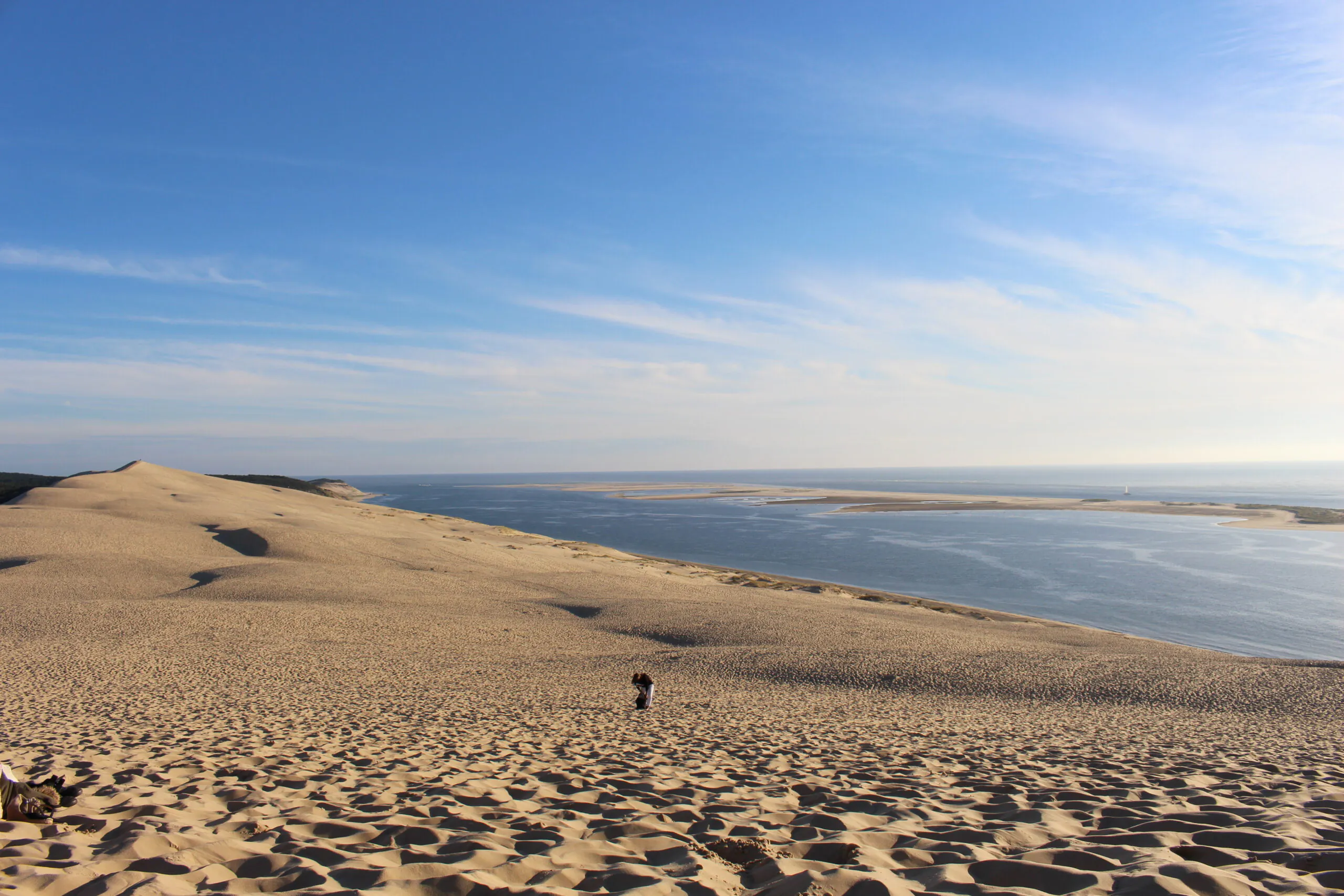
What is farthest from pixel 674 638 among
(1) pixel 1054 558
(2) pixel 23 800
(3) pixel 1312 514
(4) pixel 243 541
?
(3) pixel 1312 514

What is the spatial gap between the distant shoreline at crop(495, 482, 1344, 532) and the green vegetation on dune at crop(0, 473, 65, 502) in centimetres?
7974

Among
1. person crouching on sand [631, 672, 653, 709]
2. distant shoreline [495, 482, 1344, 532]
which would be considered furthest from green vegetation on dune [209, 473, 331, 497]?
person crouching on sand [631, 672, 653, 709]

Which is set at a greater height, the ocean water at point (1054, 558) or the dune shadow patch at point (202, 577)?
the dune shadow patch at point (202, 577)

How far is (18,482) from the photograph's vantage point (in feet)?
267

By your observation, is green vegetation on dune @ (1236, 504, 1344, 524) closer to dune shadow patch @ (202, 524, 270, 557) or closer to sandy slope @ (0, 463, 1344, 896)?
sandy slope @ (0, 463, 1344, 896)

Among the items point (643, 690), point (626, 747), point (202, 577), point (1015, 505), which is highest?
point (626, 747)

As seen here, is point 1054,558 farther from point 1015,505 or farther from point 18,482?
point 18,482

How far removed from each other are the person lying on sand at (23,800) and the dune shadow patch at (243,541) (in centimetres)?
2932

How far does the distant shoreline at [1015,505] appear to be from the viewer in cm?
7444

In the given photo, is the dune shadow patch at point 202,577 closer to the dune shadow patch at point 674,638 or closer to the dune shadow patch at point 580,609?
the dune shadow patch at point 580,609

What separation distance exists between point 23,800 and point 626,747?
5886mm

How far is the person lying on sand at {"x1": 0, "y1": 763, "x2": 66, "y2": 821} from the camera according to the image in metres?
5.45

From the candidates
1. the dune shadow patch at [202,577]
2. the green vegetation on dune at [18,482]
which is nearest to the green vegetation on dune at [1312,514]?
the dune shadow patch at [202,577]

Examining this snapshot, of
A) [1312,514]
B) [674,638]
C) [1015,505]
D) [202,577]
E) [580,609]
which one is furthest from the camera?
[1015,505]
